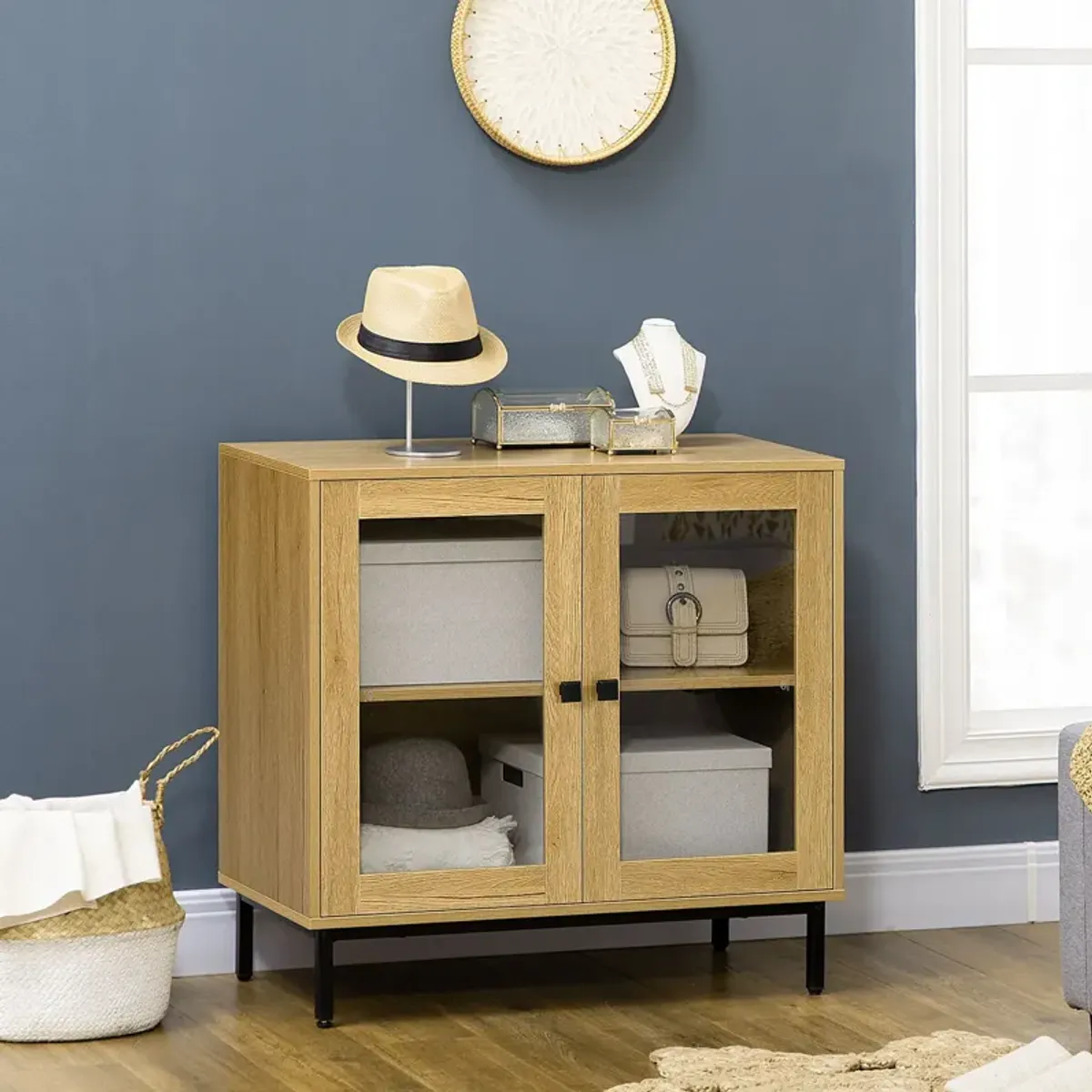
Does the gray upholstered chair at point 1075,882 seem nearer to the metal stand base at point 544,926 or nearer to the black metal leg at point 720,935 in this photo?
the metal stand base at point 544,926

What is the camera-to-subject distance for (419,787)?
3213 millimetres

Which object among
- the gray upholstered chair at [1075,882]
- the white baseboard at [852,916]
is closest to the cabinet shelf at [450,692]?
the white baseboard at [852,916]

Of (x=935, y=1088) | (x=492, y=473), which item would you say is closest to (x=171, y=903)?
(x=492, y=473)

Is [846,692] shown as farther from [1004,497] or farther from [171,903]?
[171,903]

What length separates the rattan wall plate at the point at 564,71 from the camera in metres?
3.55

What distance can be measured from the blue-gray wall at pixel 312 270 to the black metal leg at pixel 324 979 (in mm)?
432

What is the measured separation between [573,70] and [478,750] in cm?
123

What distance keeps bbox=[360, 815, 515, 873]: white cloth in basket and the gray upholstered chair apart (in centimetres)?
86

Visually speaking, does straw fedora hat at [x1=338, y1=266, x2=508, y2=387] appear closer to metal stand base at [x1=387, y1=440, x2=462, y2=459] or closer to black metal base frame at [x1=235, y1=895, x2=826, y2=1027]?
metal stand base at [x1=387, y1=440, x2=462, y2=459]

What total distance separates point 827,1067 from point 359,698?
897mm

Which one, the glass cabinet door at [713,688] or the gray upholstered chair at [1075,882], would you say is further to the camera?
the glass cabinet door at [713,688]

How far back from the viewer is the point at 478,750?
10.7 ft

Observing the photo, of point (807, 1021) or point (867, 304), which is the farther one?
point (867, 304)

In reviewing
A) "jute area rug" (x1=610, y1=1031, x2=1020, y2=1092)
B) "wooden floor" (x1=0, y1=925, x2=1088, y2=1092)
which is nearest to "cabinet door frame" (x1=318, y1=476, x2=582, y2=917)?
"wooden floor" (x1=0, y1=925, x2=1088, y2=1092)
